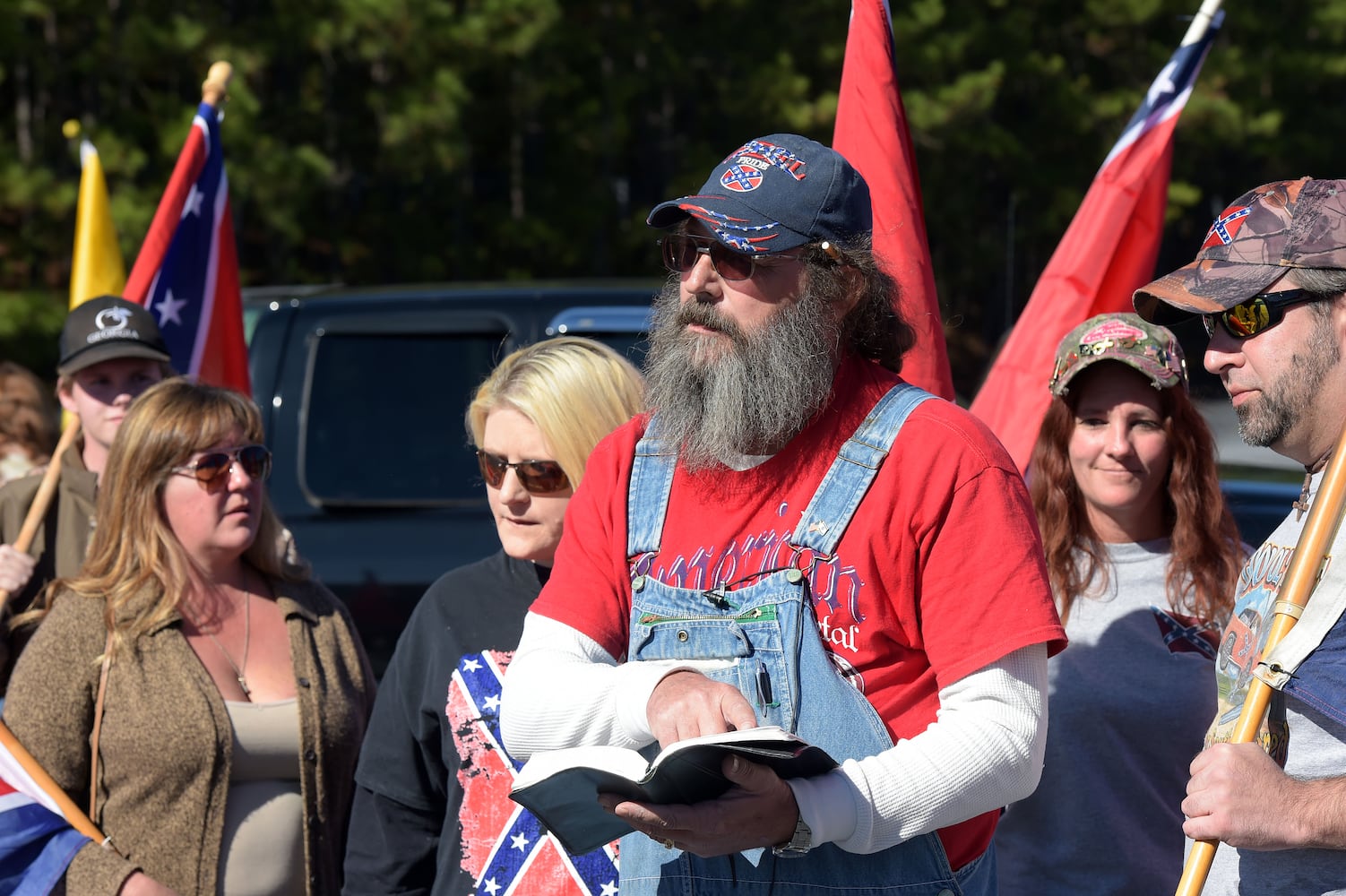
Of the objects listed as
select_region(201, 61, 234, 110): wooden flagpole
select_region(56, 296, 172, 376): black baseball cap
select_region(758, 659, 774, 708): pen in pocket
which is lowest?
select_region(758, 659, 774, 708): pen in pocket

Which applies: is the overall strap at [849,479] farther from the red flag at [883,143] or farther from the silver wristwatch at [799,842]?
the red flag at [883,143]

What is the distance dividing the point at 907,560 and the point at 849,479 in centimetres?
15

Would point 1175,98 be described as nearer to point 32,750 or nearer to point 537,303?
point 537,303

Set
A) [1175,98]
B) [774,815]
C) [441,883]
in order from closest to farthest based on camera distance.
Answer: [774,815]
[441,883]
[1175,98]

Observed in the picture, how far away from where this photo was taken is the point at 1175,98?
14.3 ft

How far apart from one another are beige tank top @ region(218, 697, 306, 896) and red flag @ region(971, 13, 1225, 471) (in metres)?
2.07

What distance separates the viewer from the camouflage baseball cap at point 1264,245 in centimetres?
228

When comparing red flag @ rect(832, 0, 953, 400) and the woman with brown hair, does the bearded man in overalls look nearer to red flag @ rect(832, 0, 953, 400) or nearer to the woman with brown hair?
the woman with brown hair

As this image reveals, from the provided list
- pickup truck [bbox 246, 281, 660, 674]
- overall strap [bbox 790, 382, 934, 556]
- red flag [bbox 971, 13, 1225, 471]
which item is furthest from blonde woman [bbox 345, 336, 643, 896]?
pickup truck [bbox 246, 281, 660, 674]

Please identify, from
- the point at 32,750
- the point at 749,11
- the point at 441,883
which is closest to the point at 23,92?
the point at 749,11

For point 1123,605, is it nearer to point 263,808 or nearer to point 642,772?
point 642,772

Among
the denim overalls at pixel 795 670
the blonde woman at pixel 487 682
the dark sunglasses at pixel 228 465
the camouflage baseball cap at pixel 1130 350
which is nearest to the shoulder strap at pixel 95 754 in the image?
the dark sunglasses at pixel 228 465

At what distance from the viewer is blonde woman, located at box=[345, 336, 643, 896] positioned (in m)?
2.91

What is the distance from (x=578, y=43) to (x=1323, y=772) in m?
13.5
